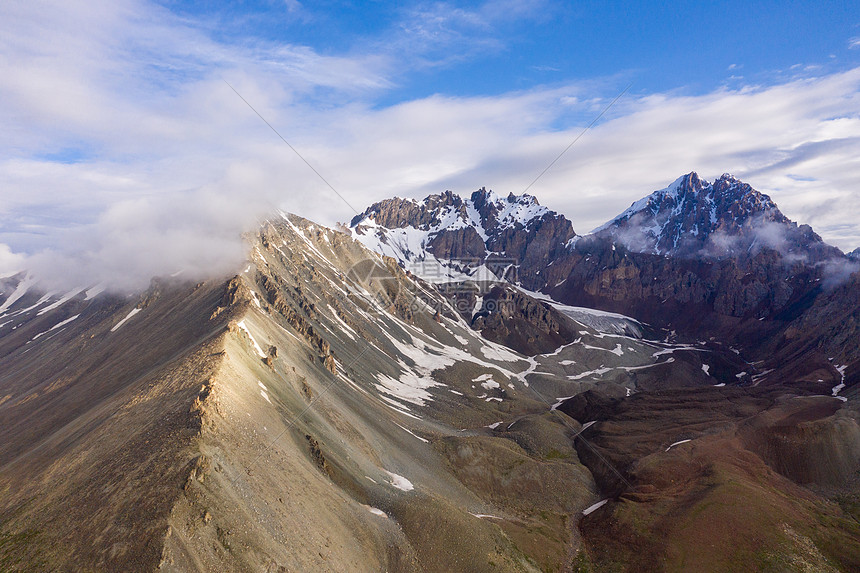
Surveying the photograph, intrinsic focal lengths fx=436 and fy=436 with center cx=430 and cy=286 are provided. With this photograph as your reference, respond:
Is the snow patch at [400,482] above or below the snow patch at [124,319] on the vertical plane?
below

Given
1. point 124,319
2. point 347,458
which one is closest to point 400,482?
point 347,458

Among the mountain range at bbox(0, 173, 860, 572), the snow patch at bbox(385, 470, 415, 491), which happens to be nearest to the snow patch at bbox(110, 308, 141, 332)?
the mountain range at bbox(0, 173, 860, 572)

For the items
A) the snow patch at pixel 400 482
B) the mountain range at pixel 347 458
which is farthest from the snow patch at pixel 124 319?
the snow patch at pixel 400 482

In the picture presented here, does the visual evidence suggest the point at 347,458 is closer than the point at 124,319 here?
Yes

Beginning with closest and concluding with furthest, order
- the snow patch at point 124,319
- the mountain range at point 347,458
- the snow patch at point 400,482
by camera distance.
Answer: the mountain range at point 347,458
the snow patch at point 400,482
the snow patch at point 124,319

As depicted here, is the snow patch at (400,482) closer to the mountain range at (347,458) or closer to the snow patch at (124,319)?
the mountain range at (347,458)

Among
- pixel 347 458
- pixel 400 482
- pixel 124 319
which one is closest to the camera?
pixel 347 458

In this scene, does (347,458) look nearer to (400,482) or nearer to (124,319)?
(400,482)

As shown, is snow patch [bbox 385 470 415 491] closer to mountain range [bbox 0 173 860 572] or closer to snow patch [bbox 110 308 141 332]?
mountain range [bbox 0 173 860 572]

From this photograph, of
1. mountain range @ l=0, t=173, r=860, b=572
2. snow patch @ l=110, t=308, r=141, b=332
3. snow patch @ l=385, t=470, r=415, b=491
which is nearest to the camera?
mountain range @ l=0, t=173, r=860, b=572

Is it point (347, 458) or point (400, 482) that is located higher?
point (347, 458)

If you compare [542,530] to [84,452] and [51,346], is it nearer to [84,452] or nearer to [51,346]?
[84,452]
